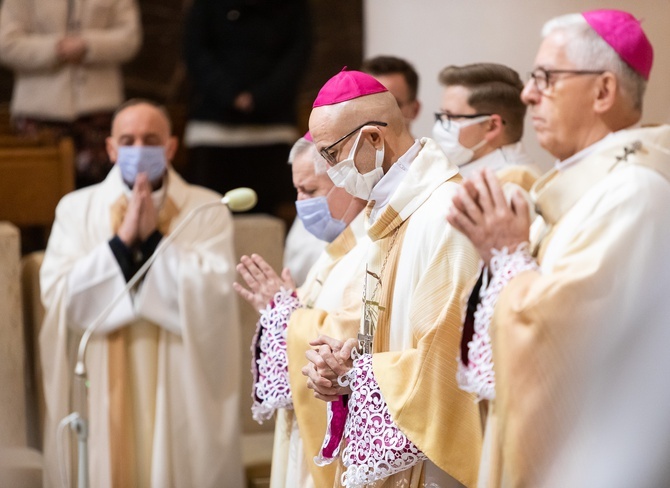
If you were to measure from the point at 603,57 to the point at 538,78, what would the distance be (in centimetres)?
15

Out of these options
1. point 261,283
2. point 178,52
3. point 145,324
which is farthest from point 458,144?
point 178,52

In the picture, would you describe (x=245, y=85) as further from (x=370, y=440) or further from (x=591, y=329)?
(x=591, y=329)

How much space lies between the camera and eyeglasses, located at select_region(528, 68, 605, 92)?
257 cm

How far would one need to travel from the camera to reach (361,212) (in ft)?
11.8

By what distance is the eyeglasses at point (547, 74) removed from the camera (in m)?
2.57

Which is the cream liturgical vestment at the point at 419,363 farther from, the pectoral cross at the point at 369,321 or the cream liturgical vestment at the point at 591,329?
the cream liturgical vestment at the point at 591,329

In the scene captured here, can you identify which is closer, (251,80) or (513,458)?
(513,458)

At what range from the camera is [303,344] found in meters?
3.37

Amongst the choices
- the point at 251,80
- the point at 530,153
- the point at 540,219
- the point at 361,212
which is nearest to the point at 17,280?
the point at 251,80

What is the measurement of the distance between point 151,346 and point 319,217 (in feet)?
5.90

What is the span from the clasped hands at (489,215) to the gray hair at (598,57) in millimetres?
354

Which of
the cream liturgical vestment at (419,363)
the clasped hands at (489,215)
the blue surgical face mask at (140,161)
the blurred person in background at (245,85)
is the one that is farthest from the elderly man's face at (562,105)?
the blurred person in background at (245,85)

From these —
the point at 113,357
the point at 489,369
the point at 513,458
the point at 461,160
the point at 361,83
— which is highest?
the point at 361,83

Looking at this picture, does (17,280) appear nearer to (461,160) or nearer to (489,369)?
(461,160)
